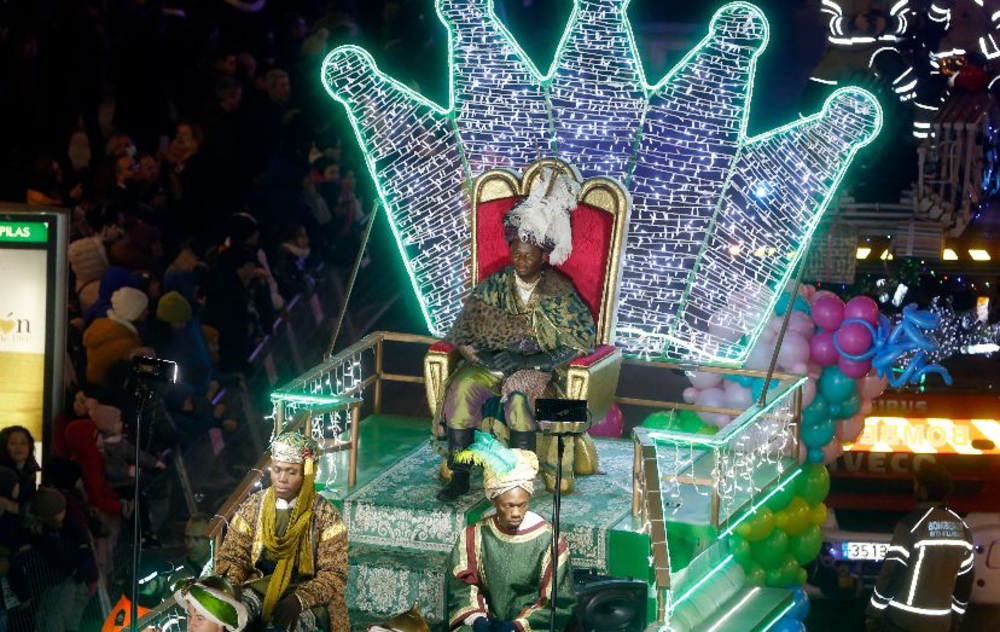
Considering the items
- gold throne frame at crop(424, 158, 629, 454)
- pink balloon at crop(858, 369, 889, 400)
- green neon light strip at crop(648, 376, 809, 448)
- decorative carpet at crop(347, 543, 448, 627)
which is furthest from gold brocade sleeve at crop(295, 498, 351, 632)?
pink balloon at crop(858, 369, 889, 400)

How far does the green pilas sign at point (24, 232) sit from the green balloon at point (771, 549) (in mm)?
4604

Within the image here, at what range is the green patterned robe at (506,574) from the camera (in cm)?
795

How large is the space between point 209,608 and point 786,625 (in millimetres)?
4246

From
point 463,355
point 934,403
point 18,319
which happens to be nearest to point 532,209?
point 463,355

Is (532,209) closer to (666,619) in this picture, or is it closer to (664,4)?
(666,619)

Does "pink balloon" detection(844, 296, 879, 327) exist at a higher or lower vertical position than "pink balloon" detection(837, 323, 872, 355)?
higher

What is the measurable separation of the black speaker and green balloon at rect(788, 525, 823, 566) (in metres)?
2.23

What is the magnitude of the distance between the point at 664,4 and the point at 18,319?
7.27 m

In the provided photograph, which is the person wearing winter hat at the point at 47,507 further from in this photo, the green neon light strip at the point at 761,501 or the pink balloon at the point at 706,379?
the pink balloon at the point at 706,379

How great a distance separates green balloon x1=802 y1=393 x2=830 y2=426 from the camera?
35.0 feet

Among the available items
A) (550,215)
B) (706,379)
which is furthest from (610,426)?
(550,215)

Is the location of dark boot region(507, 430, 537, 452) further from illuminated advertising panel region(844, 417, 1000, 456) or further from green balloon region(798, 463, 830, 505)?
illuminated advertising panel region(844, 417, 1000, 456)

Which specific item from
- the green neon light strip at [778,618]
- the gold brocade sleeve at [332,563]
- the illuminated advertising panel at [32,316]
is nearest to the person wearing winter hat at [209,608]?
the gold brocade sleeve at [332,563]

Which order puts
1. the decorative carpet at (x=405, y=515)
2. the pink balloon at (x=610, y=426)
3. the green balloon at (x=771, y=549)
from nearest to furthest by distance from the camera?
1. the decorative carpet at (x=405, y=515)
2. the green balloon at (x=771, y=549)
3. the pink balloon at (x=610, y=426)
